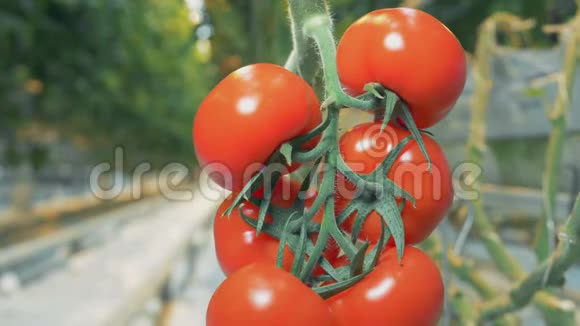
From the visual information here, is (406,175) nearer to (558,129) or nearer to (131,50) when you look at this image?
(558,129)

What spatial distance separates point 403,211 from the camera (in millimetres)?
193

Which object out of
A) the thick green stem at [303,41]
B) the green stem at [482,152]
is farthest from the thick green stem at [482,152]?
the thick green stem at [303,41]

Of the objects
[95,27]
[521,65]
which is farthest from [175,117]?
[521,65]

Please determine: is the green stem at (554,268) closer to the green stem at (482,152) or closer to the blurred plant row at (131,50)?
the green stem at (482,152)

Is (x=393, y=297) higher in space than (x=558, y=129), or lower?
higher

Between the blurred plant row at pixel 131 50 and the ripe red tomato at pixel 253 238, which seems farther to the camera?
the blurred plant row at pixel 131 50

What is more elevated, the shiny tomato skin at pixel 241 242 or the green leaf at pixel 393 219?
the green leaf at pixel 393 219

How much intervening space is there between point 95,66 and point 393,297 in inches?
112

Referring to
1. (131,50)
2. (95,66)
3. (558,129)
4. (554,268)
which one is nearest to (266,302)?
(554,268)

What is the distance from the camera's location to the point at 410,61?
185 millimetres

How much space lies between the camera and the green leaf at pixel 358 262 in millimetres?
168

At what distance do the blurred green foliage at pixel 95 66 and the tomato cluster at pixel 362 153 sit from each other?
3.45ft

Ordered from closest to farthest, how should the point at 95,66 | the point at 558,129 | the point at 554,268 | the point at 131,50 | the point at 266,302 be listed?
the point at 266,302 < the point at 554,268 < the point at 558,129 < the point at 95,66 < the point at 131,50

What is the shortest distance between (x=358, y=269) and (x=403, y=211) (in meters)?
0.03
